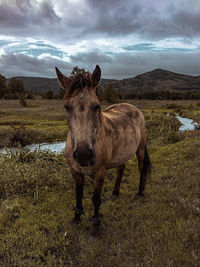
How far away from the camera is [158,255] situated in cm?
300

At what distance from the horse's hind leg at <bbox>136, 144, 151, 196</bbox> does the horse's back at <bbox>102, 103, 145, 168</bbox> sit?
529 mm

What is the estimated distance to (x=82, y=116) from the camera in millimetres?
2512

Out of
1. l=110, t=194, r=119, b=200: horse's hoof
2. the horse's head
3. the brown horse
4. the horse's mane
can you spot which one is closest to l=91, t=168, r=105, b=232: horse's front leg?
the brown horse

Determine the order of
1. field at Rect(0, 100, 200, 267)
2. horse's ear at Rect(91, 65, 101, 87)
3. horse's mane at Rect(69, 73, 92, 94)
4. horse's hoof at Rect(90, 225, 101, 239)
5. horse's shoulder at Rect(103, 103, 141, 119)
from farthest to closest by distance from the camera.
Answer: horse's shoulder at Rect(103, 103, 141, 119) → horse's hoof at Rect(90, 225, 101, 239) → field at Rect(0, 100, 200, 267) → horse's ear at Rect(91, 65, 101, 87) → horse's mane at Rect(69, 73, 92, 94)

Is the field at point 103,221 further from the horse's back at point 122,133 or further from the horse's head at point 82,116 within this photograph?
the horse's head at point 82,116

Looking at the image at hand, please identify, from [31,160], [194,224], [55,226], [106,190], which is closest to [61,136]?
[31,160]

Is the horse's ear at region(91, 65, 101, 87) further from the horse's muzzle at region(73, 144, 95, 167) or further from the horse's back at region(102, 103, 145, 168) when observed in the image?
the horse's muzzle at region(73, 144, 95, 167)

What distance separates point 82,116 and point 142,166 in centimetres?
331

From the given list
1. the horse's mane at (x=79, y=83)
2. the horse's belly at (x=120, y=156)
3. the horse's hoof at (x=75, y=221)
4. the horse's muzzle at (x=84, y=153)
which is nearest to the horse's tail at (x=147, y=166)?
the horse's belly at (x=120, y=156)

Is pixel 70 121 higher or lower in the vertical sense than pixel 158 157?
higher

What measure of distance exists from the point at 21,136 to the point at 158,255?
1232 cm

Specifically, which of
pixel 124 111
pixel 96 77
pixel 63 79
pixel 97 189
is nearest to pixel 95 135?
pixel 96 77

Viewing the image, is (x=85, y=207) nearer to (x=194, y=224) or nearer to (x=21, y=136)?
(x=194, y=224)

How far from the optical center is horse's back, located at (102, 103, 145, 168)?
3.74 metres
